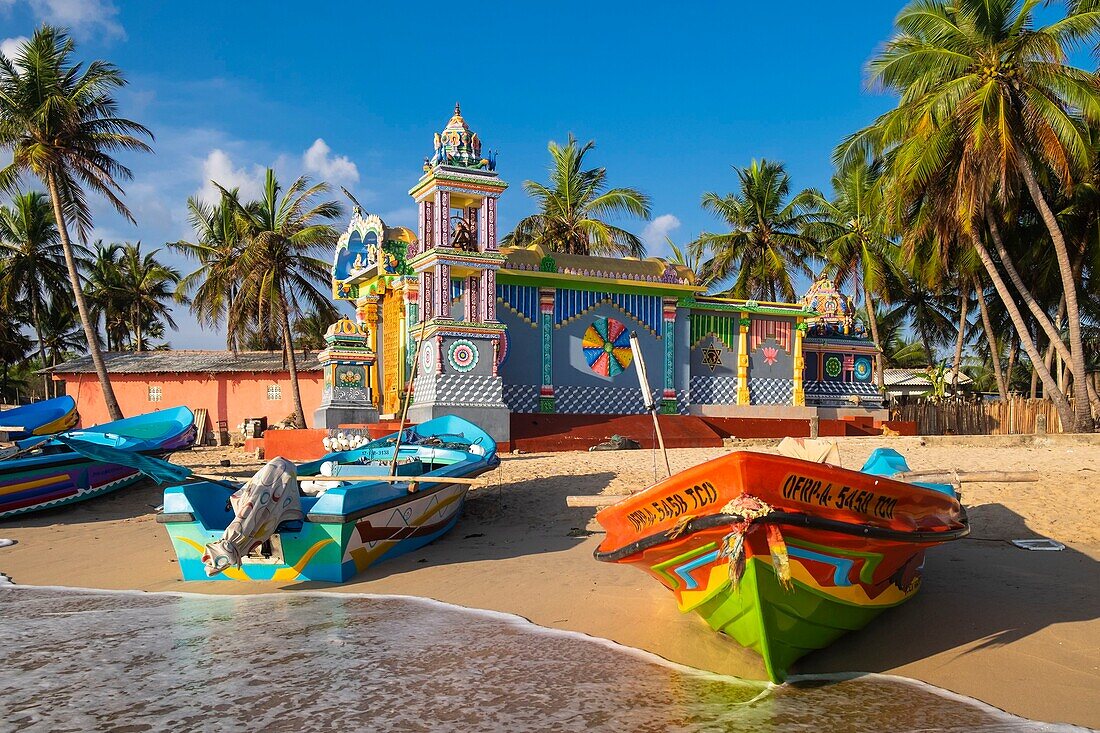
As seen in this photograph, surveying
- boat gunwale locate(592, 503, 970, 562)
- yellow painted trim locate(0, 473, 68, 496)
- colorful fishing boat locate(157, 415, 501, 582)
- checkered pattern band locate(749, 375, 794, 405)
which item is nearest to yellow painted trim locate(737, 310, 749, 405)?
checkered pattern band locate(749, 375, 794, 405)

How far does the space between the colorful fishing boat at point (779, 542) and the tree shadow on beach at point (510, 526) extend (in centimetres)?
391

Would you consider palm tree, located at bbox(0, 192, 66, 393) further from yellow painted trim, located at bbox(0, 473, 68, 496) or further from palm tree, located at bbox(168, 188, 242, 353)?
yellow painted trim, located at bbox(0, 473, 68, 496)

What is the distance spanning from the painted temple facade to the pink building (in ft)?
33.3

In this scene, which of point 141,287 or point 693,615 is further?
point 141,287

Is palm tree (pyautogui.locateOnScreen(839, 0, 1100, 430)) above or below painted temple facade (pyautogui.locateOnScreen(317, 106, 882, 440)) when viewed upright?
above

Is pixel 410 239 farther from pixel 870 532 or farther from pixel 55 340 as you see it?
pixel 55 340

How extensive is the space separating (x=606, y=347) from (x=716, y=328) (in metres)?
3.46

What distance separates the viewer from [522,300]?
19547 millimetres

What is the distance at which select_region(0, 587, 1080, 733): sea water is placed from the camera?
17.2ft

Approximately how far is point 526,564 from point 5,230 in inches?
1375

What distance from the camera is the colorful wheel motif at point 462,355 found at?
16.8 meters

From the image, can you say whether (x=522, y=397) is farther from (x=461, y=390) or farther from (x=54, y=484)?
(x=54, y=484)

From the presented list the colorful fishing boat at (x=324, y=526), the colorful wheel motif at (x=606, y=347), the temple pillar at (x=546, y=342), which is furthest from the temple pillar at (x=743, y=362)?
the colorful fishing boat at (x=324, y=526)

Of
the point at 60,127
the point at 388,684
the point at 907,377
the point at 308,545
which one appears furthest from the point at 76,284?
the point at 907,377
